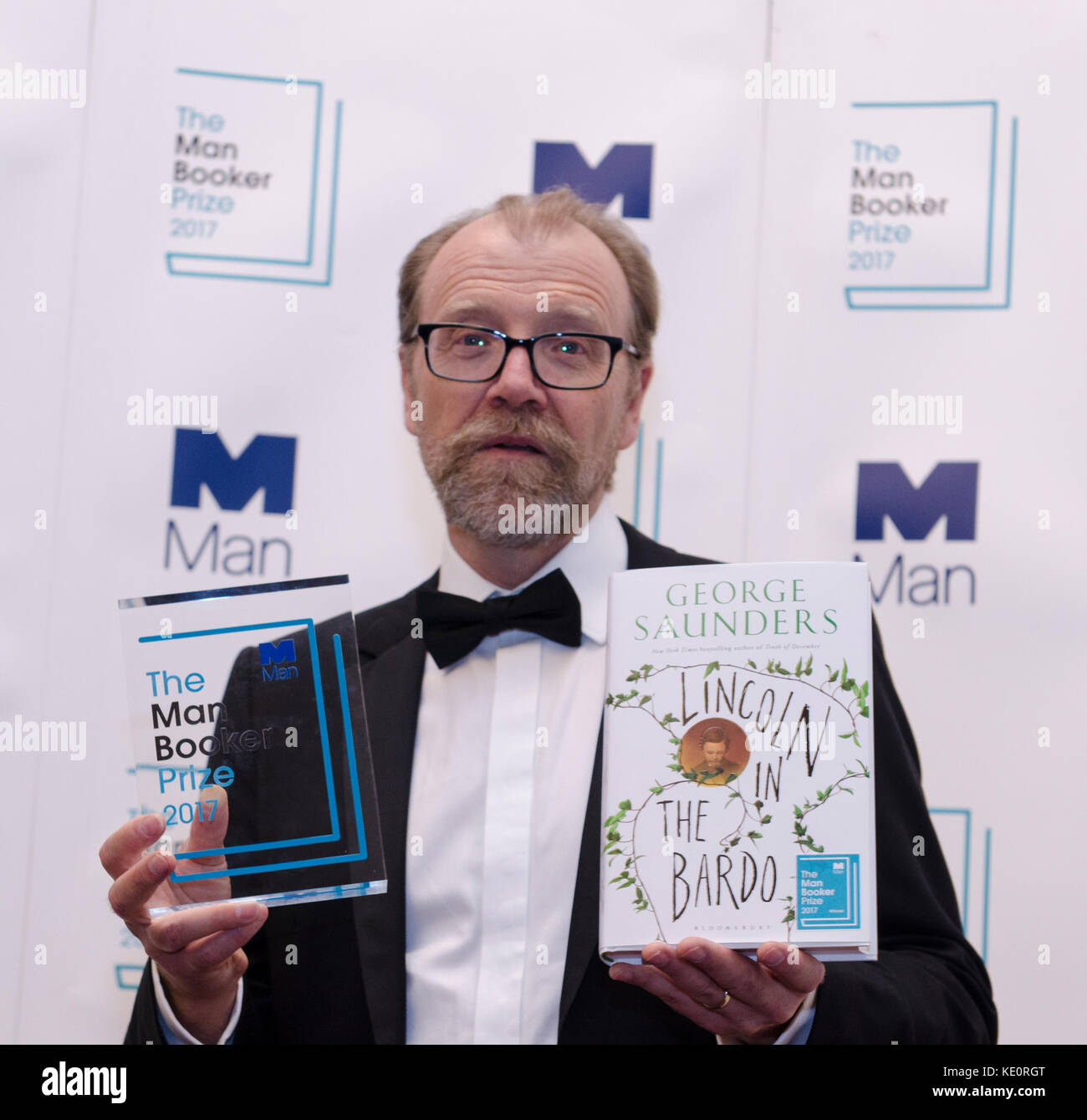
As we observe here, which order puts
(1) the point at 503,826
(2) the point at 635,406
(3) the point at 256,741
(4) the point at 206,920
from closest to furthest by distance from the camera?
(4) the point at 206,920 → (3) the point at 256,741 → (1) the point at 503,826 → (2) the point at 635,406

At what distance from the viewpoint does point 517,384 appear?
216 centimetres

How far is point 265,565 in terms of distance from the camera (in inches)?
105

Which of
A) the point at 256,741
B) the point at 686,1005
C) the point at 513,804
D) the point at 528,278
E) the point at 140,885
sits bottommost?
the point at 686,1005

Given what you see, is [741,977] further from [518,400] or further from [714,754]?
[518,400]

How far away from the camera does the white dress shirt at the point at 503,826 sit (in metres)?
1.94

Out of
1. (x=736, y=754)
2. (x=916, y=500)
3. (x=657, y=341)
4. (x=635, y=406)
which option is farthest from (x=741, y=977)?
(x=657, y=341)

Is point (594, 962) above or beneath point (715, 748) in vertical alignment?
beneath

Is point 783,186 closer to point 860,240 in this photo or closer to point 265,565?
point 860,240

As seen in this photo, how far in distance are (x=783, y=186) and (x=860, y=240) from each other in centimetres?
21

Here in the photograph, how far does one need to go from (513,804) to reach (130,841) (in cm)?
63

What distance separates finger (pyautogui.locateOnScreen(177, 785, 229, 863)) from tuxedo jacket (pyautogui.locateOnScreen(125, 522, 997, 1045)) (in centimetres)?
31

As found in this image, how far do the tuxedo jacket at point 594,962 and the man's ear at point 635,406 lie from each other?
26.0 inches
